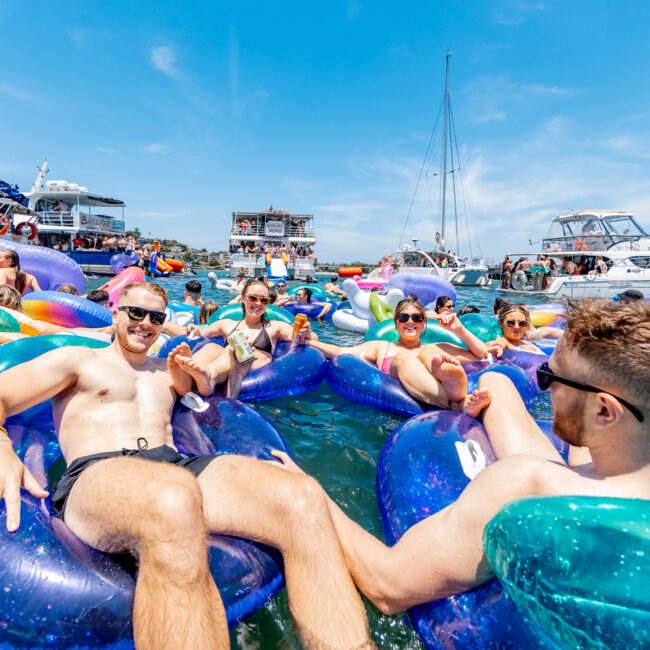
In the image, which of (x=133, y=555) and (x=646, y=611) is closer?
(x=646, y=611)

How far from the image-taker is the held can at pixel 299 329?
14.8 feet

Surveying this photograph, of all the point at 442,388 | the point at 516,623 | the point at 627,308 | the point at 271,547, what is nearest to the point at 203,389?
the point at 271,547

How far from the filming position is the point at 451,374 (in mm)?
3051

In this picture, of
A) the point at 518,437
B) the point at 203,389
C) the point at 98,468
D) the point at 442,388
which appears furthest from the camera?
the point at 442,388

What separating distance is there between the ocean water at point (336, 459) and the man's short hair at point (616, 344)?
1242 mm

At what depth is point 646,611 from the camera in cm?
103

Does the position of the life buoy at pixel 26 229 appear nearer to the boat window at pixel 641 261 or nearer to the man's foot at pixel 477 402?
the man's foot at pixel 477 402

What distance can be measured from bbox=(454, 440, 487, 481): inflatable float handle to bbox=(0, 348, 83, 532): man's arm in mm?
2008

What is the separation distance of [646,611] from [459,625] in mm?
633

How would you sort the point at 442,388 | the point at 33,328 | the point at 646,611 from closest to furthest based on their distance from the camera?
the point at 646,611 → the point at 442,388 → the point at 33,328

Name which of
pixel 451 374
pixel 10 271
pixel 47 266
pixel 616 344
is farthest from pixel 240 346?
pixel 47 266

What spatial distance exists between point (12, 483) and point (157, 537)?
2.16 ft

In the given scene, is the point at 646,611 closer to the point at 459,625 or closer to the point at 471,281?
the point at 459,625

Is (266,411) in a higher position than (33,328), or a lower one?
lower
